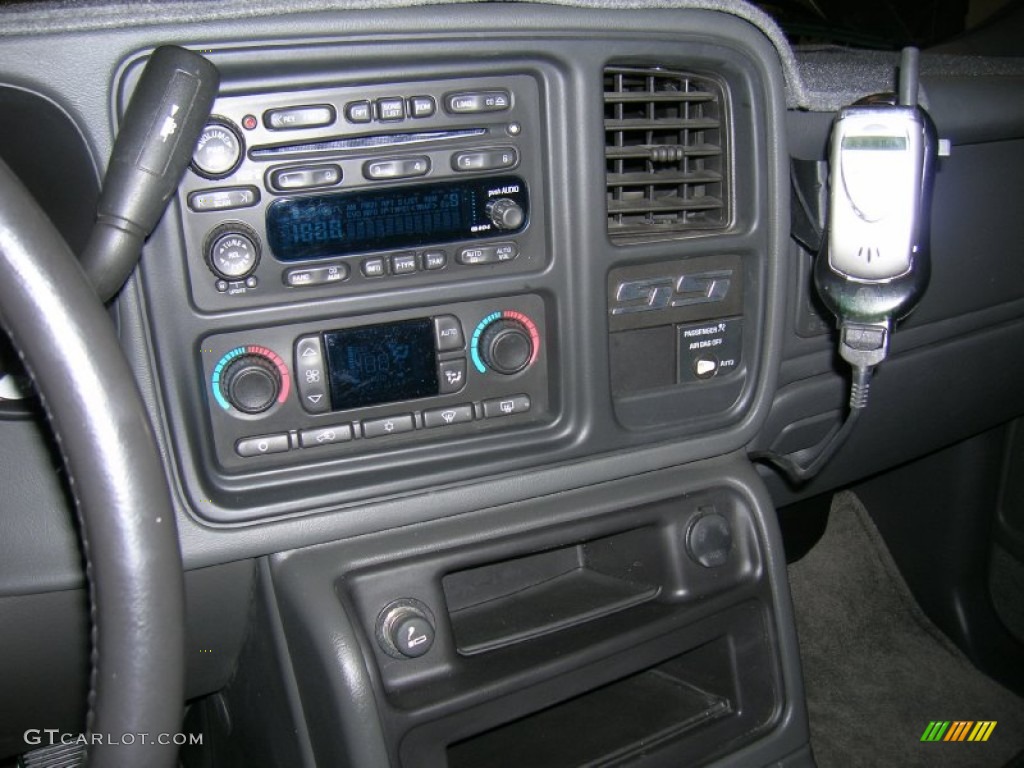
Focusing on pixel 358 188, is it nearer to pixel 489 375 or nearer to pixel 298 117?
pixel 298 117

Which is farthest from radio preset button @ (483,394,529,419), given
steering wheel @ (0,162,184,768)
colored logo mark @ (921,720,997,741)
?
colored logo mark @ (921,720,997,741)

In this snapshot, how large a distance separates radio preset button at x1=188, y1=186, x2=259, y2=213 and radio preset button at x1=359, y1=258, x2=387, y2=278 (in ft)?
0.34

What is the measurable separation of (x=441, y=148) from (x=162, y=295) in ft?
0.87

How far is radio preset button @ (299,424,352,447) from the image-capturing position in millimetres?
864

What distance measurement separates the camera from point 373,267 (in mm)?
833

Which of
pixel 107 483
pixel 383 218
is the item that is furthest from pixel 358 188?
pixel 107 483

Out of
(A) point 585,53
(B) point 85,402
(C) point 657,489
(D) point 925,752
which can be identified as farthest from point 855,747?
(B) point 85,402

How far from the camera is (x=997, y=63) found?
53.6 inches

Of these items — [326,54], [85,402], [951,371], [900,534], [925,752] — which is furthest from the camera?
[900,534]

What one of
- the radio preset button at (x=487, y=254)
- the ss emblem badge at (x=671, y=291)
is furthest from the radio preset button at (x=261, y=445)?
the ss emblem badge at (x=671, y=291)

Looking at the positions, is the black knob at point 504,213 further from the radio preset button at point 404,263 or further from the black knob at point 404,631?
the black knob at point 404,631

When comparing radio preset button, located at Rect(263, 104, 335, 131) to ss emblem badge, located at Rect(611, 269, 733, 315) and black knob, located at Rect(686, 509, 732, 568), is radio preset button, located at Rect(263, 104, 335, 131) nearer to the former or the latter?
ss emblem badge, located at Rect(611, 269, 733, 315)

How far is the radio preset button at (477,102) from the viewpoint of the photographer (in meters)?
0.83

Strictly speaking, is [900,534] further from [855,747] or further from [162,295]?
[162,295]
